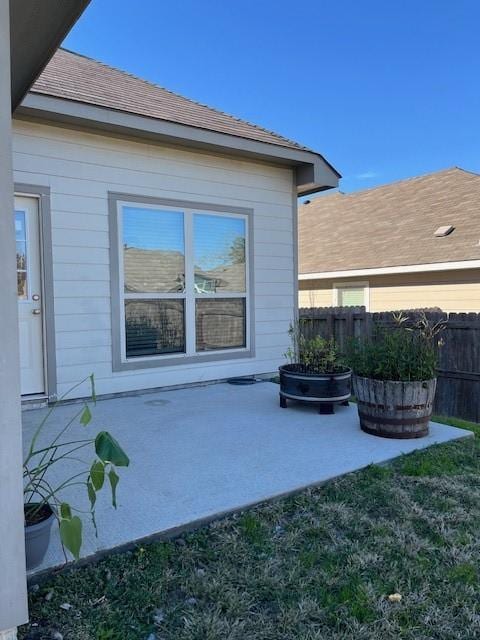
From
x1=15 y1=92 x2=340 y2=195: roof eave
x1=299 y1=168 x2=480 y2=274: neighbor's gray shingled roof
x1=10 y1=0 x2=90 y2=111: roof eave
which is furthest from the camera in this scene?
x1=299 y1=168 x2=480 y2=274: neighbor's gray shingled roof

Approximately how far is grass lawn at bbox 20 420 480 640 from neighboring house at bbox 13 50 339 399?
2.96 m

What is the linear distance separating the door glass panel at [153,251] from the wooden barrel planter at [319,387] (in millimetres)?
1792

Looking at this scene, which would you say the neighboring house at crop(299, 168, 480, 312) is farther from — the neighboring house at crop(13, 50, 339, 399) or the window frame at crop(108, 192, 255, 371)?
the window frame at crop(108, 192, 255, 371)

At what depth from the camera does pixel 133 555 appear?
2.05 meters

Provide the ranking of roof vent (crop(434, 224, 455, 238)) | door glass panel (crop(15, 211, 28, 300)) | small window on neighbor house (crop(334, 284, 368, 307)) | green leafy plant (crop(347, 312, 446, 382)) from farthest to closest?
small window on neighbor house (crop(334, 284, 368, 307))
roof vent (crop(434, 224, 455, 238))
door glass panel (crop(15, 211, 28, 300))
green leafy plant (crop(347, 312, 446, 382))

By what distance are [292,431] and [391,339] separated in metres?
1.10

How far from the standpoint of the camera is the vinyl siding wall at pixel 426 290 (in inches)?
346

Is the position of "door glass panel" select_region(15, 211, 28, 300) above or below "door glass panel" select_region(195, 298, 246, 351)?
above

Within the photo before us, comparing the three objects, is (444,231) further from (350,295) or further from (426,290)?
(350,295)

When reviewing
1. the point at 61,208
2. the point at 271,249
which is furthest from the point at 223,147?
the point at 61,208

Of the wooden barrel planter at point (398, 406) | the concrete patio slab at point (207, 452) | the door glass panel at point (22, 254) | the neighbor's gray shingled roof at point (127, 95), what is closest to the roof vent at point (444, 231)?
the neighbor's gray shingled roof at point (127, 95)

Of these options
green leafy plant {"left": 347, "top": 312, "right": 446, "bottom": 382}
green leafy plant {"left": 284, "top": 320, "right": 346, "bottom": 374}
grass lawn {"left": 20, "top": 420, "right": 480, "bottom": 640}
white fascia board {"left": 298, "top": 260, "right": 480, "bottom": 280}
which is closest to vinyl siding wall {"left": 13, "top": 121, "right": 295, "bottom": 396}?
green leafy plant {"left": 284, "top": 320, "right": 346, "bottom": 374}

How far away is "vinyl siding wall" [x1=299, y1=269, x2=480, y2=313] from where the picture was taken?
878cm

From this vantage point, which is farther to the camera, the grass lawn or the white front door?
the white front door
